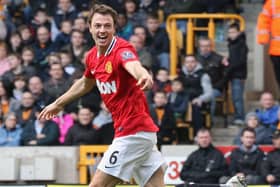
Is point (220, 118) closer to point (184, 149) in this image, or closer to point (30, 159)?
point (184, 149)

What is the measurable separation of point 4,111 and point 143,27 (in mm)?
2371

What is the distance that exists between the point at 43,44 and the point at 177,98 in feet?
8.41

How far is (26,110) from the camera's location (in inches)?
598

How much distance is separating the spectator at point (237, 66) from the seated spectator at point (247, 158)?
1.92 metres

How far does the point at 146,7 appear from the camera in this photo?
17047mm

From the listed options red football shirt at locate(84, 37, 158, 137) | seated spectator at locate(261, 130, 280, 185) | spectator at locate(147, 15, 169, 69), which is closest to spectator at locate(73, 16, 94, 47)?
spectator at locate(147, 15, 169, 69)

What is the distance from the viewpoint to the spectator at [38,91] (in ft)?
50.1

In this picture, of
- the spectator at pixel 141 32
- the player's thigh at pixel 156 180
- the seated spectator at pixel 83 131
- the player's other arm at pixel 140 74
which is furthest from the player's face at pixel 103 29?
the spectator at pixel 141 32

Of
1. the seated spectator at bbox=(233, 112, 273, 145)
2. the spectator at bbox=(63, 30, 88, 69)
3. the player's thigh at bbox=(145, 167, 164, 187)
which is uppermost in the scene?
the spectator at bbox=(63, 30, 88, 69)

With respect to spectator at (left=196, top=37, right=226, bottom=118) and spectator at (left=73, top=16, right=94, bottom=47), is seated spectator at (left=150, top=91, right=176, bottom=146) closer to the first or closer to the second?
spectator at (left=196, top=37, right=226, bottom=118)

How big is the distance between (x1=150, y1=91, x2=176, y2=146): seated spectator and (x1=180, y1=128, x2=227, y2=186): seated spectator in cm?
90

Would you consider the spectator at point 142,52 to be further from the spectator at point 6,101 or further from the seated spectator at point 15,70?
the spectator at point 6,101

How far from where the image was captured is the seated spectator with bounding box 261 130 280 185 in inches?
523

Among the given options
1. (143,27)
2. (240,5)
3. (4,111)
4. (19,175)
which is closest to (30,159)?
(19,175)
